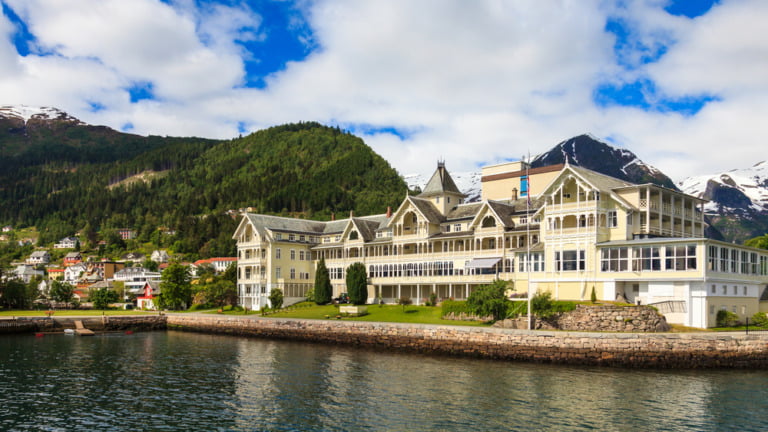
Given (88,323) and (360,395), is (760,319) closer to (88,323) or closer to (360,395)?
(360,395)

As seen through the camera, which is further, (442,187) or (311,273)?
(311,273)

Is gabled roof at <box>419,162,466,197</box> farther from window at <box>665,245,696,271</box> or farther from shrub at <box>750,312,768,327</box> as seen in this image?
shrub at <box>750,312,768,327</box>

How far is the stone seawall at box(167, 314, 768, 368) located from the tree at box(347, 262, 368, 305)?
698 inches

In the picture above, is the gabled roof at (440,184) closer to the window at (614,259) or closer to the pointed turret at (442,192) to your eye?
the pointed turret at (442,192)

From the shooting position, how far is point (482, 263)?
76000mm

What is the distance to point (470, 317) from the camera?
6450 cm

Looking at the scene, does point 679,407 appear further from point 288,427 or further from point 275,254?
point 275,254

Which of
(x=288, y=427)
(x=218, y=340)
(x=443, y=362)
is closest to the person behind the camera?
(x=288, y=427)

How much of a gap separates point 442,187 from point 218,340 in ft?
128

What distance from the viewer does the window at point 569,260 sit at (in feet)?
209

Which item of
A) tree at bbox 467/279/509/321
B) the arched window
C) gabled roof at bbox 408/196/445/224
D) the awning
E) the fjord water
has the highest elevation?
gabled roof at bbox 408/196/445/224

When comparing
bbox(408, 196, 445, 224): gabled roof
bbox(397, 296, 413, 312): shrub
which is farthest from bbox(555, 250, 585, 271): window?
bbox(397, 296, 413, 312): shrub

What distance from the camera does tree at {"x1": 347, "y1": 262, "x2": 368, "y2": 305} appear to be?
84625mm

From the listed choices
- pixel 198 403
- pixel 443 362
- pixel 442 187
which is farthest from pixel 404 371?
pixel 442 187
